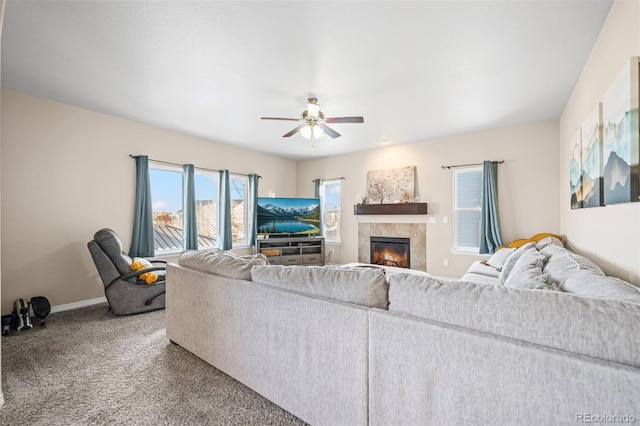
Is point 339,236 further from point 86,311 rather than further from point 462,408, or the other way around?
point 462,408

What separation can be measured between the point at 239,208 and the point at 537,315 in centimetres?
569

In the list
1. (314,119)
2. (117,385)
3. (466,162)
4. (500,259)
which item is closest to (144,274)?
(117,385)

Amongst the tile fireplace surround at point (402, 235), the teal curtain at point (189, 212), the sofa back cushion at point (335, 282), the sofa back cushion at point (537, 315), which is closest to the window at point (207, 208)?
the teal curtain at point (189, 212)

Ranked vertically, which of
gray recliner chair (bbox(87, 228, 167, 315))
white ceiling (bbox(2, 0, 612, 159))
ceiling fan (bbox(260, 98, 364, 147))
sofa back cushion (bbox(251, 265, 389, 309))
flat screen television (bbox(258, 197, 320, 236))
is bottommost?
gray recliner chair (bbox(87, 228, 167, 315))

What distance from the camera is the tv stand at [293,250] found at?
5887mm

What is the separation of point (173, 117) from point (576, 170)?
5008 millimetres

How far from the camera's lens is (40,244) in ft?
11.3

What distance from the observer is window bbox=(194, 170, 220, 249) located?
5316 mm

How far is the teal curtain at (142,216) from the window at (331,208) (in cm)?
357

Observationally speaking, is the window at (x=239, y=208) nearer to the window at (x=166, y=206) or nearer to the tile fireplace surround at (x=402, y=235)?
the window at (x=166, y=206)

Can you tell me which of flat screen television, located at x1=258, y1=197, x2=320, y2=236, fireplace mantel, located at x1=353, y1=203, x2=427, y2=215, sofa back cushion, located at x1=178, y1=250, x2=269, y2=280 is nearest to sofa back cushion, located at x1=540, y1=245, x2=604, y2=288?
sofa back cushion, located at x1=178, y1=250, x2=269, y2=280

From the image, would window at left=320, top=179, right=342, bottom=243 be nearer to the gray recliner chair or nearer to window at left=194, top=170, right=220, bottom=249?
window at left=194, top=170, right=220, bottom=249

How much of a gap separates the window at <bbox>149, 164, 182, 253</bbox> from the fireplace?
377 centimetres

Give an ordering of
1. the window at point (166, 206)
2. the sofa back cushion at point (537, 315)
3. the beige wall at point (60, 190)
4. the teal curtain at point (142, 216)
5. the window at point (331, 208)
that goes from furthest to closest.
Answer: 1. the window at point (331, 208)
2. the window at point (166, 206)
3. the teal curtain at point (142, 216)
4. the beige wall at point (60, 190)
5. the sofa back cushion at point (537, 315)
